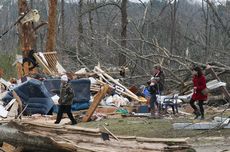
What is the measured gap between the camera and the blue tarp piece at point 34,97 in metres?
16.2

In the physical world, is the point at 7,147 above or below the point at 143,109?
above

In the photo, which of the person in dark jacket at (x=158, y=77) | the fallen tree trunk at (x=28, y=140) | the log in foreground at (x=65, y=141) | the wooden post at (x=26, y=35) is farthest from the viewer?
the wooden post at (x=26, y=35)

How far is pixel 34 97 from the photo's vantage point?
16531 mm

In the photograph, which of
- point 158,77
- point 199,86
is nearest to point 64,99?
point 158,77

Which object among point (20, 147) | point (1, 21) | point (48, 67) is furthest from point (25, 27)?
point (1, 21)

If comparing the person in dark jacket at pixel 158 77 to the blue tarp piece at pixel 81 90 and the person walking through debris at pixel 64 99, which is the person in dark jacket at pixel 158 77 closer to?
the person walking through debris at pixel 64 99

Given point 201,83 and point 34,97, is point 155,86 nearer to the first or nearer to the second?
point 201,83

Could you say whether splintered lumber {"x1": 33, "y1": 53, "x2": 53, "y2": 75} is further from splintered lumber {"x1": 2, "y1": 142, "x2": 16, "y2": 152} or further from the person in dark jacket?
splintered lumber {"x1": 2, "y1": 142, "x2": 16, "y2": 152}

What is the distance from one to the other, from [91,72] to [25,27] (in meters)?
3.95

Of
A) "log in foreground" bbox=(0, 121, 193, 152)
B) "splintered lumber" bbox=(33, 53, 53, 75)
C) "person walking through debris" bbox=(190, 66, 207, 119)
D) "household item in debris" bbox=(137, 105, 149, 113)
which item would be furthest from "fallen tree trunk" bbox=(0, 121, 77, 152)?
"splintered lumber" bbox=(33, 53, 53, 75)

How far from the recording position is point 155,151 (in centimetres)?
859

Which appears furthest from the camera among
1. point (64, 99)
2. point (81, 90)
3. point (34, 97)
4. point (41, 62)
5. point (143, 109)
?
point (41, 62)

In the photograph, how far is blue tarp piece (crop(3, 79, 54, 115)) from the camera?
1625 cm

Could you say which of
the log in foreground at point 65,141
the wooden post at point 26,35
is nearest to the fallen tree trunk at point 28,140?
the log in foreground at point 65,141
